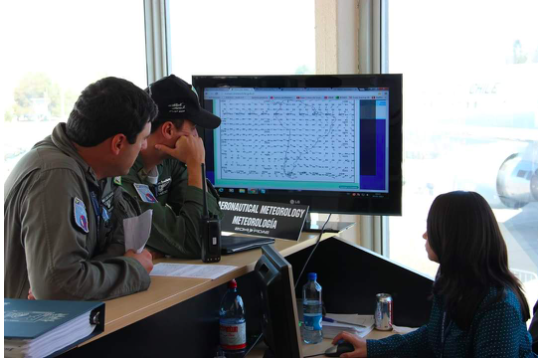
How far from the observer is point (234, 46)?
11.3 ft

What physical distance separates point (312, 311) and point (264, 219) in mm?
376

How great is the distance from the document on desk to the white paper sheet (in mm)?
106

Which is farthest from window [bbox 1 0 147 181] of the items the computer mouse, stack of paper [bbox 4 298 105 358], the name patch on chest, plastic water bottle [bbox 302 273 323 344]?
stack of paper [bbox 4 298 105 358]

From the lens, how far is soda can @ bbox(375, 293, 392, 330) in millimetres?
2215

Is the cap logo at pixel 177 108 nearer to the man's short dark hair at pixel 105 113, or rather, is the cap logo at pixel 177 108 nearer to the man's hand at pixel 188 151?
the man's hand at pixel 188 151

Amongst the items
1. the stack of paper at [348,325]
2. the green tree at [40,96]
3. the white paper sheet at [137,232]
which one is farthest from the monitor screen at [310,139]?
the green tree at [40,96]

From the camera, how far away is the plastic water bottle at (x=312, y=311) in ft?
7.07

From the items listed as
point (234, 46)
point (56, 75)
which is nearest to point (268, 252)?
point (234, 46)

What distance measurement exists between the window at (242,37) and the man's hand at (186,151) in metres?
1.18

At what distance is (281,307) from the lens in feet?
5.06

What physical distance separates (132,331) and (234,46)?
2.03 metres

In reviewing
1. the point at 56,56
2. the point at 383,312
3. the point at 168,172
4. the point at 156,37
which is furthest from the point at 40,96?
the point at 383,312

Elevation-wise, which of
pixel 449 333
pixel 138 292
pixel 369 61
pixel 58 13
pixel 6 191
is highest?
pixel 58 13

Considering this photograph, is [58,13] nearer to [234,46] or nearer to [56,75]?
[56,75]
